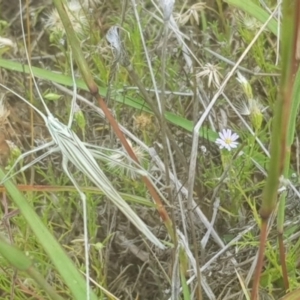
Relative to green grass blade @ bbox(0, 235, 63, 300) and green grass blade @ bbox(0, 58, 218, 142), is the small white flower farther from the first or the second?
green grass blade @ bbox(0, 235, 63, 300)

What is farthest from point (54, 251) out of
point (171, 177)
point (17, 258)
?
point (171, 177)

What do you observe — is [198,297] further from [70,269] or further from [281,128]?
[281,128]

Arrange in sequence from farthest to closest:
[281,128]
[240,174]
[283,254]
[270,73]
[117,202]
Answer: [270,73] → [240,174] → [283,254] → [117,202] → [281,128]

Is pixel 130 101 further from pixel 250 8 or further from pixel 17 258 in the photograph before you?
pixel 17 258

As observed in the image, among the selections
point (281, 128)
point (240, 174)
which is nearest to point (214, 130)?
point (240, 174)

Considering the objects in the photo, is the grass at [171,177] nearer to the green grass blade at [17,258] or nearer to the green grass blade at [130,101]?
the green grass blade at [130,101]

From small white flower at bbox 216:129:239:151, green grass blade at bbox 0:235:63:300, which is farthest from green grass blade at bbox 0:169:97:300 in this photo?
small white flower at bbox 216:129:239:151
